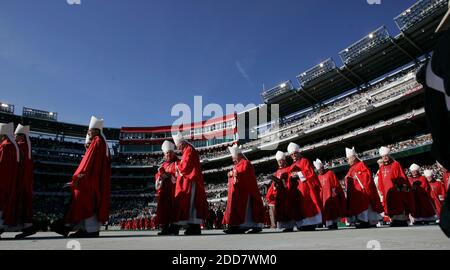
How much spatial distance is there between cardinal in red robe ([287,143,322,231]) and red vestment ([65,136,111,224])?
5069 mm

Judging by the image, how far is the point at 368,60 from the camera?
1615 inches

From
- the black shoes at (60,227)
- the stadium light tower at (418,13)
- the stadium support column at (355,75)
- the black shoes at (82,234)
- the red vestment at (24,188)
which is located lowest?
the black shoes at (82,234)

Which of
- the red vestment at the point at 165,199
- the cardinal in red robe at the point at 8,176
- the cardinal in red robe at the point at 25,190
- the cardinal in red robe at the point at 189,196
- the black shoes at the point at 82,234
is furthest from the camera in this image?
the red vestment at the point at 165,199

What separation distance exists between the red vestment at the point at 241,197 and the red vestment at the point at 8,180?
4.73m

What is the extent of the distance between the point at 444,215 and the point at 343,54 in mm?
45918

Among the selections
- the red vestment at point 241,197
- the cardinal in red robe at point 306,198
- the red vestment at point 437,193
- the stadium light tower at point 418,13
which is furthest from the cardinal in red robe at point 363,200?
the stadium light tower at point 418,13

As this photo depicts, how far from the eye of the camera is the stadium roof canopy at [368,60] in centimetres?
3566

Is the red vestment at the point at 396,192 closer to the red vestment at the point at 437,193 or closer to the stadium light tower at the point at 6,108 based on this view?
the red vestment at the point at 437,193

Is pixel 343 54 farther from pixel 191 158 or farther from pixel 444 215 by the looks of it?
pixel 444 215

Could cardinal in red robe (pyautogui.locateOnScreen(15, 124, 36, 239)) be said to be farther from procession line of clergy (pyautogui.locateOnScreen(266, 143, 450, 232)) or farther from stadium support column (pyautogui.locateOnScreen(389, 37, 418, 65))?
stadium support column (pyautogui.locateOnScreen(389, 37, 418, 65))

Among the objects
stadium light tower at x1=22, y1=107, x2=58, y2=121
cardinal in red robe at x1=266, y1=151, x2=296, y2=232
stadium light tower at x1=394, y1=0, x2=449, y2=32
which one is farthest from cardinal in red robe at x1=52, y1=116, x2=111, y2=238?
stadium light tower at x1=22, y1=107, x2=58, y2=121

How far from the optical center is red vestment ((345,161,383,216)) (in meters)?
10.3
